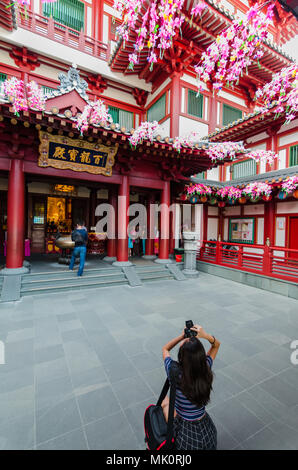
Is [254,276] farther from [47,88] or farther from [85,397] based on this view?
[47,88]

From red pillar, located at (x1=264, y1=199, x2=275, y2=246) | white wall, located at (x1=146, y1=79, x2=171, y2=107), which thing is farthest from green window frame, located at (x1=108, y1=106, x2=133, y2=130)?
red pillar, located at (x1=264, y1=199, x2=275, y2=246)

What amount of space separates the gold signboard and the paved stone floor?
13.4 ft

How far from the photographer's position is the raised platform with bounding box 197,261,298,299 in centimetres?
607

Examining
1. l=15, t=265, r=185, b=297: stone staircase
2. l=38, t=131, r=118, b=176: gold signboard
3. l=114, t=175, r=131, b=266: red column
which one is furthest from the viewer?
l=114, t=175, r=131, b=266: red column

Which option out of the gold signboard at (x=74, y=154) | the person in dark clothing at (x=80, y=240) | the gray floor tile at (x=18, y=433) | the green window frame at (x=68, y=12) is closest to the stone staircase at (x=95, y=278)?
the person in dark clothing at (x=80, y=240)

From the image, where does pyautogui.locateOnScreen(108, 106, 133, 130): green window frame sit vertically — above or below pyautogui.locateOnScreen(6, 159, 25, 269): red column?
above

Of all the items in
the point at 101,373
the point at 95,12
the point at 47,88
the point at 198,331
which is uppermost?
the point at 95,12

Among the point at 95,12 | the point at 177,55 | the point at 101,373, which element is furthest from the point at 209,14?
the point at 101,373

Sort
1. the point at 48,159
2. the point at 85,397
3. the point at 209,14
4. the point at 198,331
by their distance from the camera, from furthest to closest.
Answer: the point at 209,14
the point at 48,159
the point at 85,397
the point at 198,331

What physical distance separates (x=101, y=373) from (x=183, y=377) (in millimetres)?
1800

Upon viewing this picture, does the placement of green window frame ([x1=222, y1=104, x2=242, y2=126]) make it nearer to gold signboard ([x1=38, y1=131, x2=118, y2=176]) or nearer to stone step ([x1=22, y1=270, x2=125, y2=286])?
gold signboard ([x1=38, y1=131, x2=118, y2=176])

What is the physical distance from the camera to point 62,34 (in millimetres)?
9031

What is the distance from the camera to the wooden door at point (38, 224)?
409 inches

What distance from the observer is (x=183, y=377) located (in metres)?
1.37
